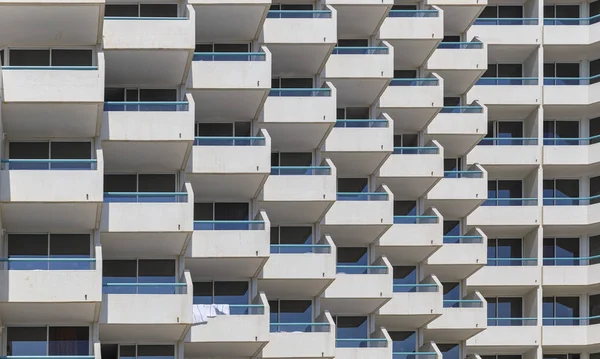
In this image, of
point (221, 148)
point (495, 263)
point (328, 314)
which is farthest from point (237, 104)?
point (495, 263)

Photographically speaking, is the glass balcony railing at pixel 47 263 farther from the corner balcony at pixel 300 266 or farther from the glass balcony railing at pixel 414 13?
the glass balcony railing at pixel 414 13

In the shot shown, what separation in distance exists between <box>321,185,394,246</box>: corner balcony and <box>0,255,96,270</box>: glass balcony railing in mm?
18609

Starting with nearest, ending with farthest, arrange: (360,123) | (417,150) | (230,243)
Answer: (230,243), (360,123), (417,150)

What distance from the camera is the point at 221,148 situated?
88.0m

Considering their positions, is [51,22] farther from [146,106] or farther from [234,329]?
[234,329]

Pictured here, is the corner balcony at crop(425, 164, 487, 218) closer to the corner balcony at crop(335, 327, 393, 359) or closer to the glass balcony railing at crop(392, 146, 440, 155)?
the glass balcony railing at crop(392, 146, 440, 155)

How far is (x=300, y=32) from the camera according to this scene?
300 feet

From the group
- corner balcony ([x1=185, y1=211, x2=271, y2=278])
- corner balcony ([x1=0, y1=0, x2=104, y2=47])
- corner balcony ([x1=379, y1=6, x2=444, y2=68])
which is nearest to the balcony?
corner balcony ([x1=379, y1=6, x2=444, y2=68])

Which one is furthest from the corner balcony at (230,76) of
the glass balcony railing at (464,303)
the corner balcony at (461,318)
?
the glass balcony railing at (464,303)

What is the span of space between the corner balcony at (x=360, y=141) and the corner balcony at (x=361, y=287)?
14.8 ft

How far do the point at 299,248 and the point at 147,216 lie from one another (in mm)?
10791

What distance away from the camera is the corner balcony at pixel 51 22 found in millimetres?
76562

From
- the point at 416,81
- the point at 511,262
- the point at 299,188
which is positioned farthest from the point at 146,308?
the point at 511,262

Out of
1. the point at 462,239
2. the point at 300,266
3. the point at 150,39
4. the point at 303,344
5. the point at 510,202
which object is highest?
the point at 150,39
